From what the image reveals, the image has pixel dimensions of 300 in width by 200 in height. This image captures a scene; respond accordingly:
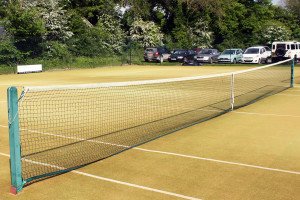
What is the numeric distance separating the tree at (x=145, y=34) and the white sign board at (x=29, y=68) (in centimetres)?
1775

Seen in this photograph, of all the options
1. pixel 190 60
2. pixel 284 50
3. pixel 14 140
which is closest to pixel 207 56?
pixel 190 60

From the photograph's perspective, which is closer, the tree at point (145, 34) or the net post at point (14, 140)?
the net post at point (14, 140)

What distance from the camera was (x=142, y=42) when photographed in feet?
167

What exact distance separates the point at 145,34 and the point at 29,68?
20.4 metres

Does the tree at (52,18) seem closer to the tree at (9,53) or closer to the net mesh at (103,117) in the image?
the tree at (9,53)

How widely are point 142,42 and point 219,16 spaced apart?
12.8 m

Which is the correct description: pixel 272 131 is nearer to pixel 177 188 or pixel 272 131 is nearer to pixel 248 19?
pixel 177 188

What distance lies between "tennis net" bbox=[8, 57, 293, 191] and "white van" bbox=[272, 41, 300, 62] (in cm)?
1964

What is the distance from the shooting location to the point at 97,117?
12328 millimetres

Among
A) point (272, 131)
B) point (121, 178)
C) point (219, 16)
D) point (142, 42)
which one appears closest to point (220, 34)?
point (219, 16)

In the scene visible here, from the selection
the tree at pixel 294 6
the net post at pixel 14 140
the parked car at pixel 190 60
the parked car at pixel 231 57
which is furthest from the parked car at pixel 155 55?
the net post at pixel 14 140

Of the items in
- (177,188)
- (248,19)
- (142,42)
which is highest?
(248,19)

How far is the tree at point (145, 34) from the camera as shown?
50.5 metres

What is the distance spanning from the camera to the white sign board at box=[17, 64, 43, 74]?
33219 millimetres
